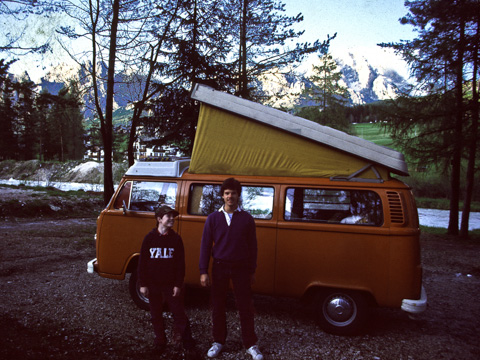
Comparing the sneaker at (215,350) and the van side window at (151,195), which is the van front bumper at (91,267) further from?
the sneaker at (215,350)

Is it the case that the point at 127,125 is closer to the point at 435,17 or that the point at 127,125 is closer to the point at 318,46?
the point at 318,46

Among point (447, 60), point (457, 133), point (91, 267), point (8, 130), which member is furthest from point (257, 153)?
point (8, 130)

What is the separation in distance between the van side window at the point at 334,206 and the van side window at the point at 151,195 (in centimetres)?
177

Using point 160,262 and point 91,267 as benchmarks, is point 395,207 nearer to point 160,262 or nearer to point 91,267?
point 160,262

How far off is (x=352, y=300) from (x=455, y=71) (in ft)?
39.6

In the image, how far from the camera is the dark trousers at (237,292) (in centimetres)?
382

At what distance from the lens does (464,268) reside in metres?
8.91

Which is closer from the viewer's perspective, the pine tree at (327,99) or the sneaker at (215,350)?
the sneaker at (215,350)

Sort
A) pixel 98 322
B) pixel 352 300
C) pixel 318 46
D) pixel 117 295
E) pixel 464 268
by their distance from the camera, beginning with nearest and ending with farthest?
pixel 352 300
pixel 98 322
pixel 117 295
pixel 464 268
pixel 318 46

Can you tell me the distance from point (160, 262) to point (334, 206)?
7.73ft

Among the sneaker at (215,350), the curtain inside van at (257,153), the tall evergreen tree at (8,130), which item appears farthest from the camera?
the tall evergreen tree at (8,130)

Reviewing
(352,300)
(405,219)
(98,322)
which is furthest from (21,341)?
(405,219)

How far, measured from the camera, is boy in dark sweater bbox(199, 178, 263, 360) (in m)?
3.79

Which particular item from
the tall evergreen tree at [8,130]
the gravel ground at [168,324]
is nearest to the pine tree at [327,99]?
the gravel ground at [168,324]
